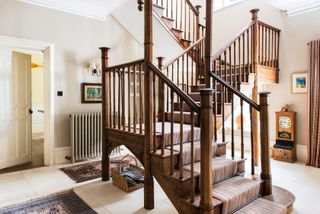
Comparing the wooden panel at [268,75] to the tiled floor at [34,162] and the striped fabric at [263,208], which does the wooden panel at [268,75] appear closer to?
the striped fabric at [263,208]

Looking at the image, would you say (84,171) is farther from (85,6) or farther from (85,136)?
(85,6)

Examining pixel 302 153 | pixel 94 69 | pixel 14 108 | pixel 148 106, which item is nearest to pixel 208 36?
pixel 148 106

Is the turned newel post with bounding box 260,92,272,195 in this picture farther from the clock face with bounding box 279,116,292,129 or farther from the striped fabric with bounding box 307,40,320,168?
the clock face with bounding box 279,116,292,129

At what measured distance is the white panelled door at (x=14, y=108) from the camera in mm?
3848

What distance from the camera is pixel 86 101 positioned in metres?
4.43

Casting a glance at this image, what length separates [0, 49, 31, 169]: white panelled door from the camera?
12.6 ft

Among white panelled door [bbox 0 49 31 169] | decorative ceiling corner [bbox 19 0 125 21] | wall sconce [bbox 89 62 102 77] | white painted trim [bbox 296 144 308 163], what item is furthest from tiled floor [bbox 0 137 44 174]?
white painted trim [bbox 296 144 308 163]

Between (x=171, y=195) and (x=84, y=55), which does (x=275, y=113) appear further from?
(x=84, y=55)

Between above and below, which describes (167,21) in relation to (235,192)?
above

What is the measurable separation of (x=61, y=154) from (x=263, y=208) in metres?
3.50

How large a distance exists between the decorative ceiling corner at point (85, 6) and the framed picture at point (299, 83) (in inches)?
147

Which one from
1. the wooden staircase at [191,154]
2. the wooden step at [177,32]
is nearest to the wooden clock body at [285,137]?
the wooden staircase at [191,154]

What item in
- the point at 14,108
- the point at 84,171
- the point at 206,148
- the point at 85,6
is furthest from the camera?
the point at 85,6

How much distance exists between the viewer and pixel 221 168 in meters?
2.39
